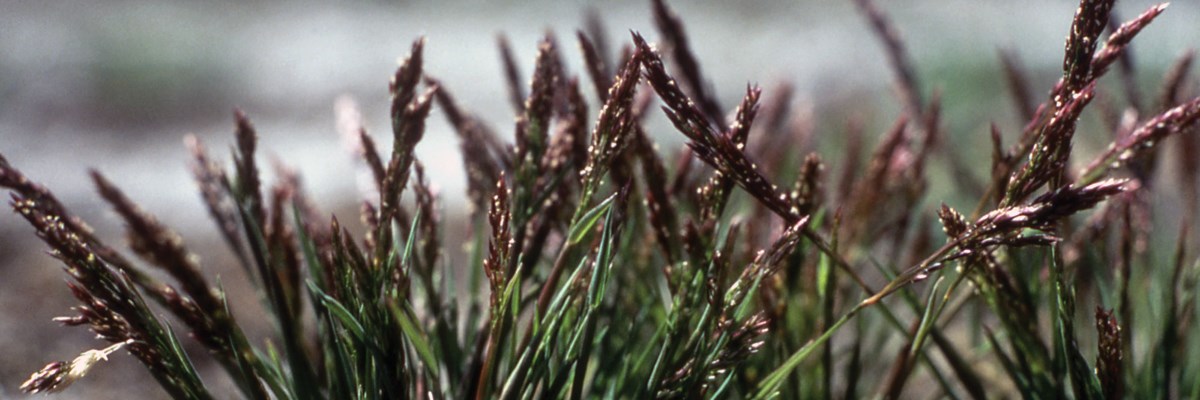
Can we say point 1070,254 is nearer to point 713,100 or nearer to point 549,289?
point 713,100

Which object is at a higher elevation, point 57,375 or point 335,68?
point 335,68

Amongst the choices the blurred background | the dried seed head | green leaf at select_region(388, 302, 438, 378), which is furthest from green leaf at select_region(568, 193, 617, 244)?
the blurred background

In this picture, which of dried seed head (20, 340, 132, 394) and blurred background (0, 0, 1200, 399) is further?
blurred background (0, 0, 1200, 399)

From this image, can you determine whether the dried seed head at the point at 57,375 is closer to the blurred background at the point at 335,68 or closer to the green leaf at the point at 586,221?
the green leaf at the point at 586,221

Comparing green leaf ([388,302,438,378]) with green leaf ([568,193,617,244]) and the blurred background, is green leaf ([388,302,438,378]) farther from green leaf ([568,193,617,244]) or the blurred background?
the blurred background

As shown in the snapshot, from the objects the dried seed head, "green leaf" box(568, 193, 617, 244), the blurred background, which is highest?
the blurred background

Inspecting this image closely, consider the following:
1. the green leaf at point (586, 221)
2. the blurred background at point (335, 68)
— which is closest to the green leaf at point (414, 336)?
the green leaf at point (586, 221)

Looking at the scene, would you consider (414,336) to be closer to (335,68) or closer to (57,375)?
(57,375)

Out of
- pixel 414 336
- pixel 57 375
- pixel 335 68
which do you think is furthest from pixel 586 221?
pixel 335 68
